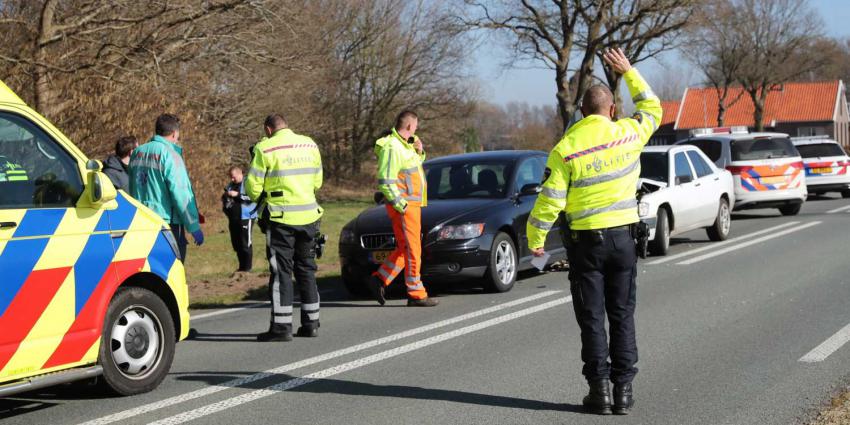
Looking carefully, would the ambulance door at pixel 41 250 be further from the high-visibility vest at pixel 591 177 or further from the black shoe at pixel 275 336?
the high-visibility vest at pixel 591 177

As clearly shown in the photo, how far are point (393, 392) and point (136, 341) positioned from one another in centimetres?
163

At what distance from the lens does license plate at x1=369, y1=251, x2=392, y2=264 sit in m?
11.1

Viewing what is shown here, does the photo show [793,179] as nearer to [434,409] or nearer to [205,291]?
[205,291]

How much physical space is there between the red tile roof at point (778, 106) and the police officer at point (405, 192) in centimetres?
8787

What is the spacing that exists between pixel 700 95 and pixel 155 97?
283 feet

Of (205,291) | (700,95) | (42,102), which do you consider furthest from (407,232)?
(700,95)

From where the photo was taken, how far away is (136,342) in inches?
264

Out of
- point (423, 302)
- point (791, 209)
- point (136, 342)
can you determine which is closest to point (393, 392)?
point (136, 342)

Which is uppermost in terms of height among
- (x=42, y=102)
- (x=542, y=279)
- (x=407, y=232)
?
(x=42, y=102)

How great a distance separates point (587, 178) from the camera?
5.98 metres

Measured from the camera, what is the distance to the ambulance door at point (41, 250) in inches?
227

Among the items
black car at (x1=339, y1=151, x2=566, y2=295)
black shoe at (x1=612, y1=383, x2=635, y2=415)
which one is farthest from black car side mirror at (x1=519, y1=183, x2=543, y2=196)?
black shoe at (x1=612, y1=383, x2=635, y2=415)

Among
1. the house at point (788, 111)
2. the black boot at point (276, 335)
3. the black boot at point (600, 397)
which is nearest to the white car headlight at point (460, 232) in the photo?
the black boot at point (276, 335)

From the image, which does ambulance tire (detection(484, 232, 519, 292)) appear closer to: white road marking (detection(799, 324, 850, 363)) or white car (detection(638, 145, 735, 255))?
white car (detection(638, 145, 735, 255))
